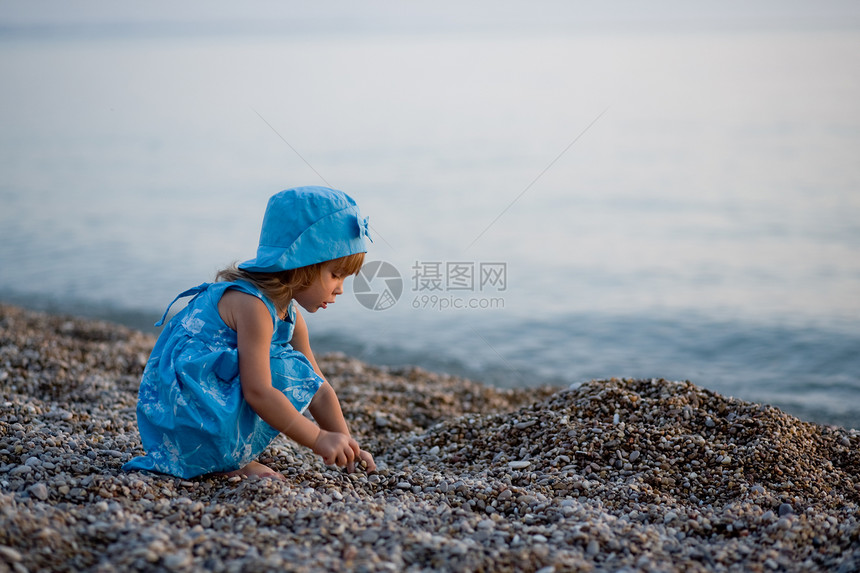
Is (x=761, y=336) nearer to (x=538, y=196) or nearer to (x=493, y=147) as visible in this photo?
(x=538, y=196)

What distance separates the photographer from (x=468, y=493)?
3412mm

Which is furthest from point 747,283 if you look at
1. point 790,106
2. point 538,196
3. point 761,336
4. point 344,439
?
point 790,106

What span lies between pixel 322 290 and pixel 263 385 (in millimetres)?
542

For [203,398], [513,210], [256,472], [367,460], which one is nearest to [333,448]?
[367,460]

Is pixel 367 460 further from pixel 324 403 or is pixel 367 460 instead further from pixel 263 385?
pixel 263 385

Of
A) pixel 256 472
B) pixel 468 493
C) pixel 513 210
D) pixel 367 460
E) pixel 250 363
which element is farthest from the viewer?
pixel 513 210

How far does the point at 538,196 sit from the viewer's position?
15727 mm

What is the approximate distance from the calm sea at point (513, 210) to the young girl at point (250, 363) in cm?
439

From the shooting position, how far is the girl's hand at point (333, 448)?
11.0ft

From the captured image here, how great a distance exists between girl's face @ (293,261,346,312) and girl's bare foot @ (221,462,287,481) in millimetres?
790

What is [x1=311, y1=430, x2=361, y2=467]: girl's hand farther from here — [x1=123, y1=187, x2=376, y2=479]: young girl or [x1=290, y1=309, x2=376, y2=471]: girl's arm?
[x1=290, y1=309, x2=376, y2=471]: girl's arm

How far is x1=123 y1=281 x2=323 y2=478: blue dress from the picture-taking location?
3.35 m

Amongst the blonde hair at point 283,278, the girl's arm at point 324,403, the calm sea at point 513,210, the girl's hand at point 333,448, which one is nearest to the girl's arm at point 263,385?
the girl's hand at point 333,448

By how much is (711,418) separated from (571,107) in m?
22.9
